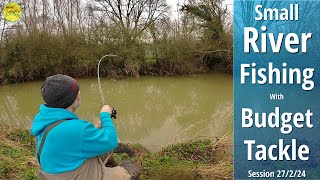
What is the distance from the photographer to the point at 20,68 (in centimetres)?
1488

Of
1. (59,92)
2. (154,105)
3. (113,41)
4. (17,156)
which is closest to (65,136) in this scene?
(59,92)

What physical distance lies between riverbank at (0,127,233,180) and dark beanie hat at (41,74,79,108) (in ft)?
8.35

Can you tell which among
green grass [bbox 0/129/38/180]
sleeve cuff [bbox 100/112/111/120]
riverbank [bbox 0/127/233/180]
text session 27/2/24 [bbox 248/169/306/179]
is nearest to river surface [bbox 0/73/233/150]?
riverbank [bbox 0/127/233/180]

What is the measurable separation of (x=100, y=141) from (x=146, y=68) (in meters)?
15.8

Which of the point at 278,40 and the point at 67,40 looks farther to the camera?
the point at 67,40

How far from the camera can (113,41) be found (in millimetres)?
16078

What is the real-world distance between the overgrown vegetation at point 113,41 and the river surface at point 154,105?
80 cm

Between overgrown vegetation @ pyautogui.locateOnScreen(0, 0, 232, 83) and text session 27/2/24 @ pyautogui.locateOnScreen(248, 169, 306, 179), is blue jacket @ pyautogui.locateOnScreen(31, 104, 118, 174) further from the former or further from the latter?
overgrown vegetation @ pyautogui.locateOnScreen(0, 0, 232, 83)

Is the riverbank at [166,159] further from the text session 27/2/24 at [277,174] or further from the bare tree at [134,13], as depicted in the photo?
the bare tree at [134,13]

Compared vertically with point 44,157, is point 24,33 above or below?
above

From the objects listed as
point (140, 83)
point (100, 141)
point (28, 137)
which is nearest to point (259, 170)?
point (100, 141)

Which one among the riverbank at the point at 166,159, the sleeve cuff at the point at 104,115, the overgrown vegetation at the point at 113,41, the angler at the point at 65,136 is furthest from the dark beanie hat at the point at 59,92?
the overgrown vegetation at the point at 113,41

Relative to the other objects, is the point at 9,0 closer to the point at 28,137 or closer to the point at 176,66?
the point at 176,66

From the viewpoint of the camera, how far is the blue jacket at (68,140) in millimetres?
1492
